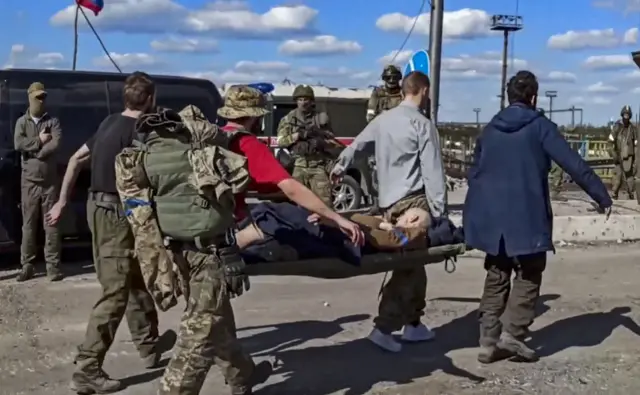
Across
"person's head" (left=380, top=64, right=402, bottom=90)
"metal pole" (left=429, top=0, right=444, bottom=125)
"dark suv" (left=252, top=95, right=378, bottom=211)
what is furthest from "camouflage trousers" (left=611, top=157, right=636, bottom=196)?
"person's head" (left=380, top=64, right=402, bottom=90)

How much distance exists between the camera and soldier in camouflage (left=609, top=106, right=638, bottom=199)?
A: 1909 cm

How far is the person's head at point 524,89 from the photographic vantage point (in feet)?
21.6

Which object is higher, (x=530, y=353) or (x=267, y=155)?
(x=267, y=155)

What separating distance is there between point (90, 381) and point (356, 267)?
174cm

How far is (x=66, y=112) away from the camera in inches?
421

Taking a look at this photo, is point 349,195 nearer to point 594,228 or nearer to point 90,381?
point 594,228

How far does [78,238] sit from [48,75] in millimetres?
1839

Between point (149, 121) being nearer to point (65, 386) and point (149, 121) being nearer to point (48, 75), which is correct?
point (65, 386)

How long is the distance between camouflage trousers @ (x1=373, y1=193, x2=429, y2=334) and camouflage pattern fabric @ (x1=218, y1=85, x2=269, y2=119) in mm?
1658

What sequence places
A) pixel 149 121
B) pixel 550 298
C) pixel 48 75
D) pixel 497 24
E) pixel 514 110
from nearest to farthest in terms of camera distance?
pixel 149 121 → pixel 514 110 → pixel 550 298 → pixel 48 75 → pixel 497 24

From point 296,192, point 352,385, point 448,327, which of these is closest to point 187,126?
point 296,192

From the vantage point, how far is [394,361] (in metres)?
6.63

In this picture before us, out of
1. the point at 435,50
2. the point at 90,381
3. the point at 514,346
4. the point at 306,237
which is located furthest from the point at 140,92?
the point at 435,50

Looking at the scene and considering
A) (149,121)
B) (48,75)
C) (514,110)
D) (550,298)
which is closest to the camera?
(149,121)
